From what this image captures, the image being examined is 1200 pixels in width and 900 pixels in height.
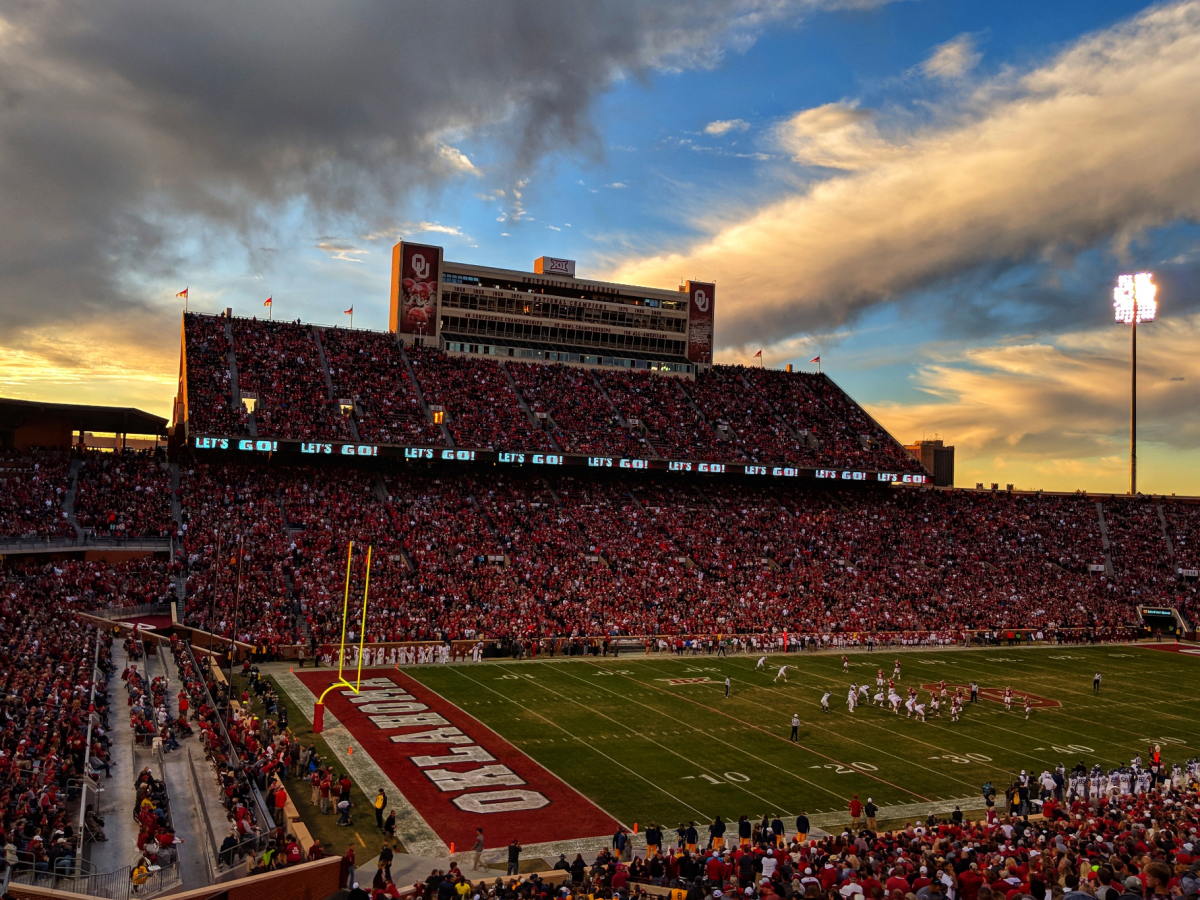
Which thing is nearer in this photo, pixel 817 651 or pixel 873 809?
pixel 873 809

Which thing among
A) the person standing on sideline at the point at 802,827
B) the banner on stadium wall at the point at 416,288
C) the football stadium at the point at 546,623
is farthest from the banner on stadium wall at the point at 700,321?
the person standing on sideline at the point at 802,827

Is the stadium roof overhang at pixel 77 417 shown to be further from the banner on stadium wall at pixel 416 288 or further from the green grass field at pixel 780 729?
the green grass field at pixel 780 729

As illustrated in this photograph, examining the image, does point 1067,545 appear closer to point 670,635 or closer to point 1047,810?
point 670,635

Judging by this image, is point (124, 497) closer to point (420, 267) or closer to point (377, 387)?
point (377, 387)

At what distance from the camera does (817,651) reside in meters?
43.7

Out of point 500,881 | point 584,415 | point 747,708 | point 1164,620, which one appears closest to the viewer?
point 500,881

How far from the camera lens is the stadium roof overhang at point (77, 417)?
143 feet

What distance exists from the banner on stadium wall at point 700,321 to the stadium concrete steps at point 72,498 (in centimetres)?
4313

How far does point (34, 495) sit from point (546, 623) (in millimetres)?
23068

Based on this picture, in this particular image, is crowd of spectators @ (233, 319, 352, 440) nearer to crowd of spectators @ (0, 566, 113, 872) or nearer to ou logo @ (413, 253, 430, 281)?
ou logo @ (413, 253, 430, 281)

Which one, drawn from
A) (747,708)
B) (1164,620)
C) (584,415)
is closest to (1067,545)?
(1164,620)

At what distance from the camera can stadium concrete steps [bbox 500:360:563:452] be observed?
56.0 metres

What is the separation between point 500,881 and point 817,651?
102 feet

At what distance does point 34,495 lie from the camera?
40438 millimetres
